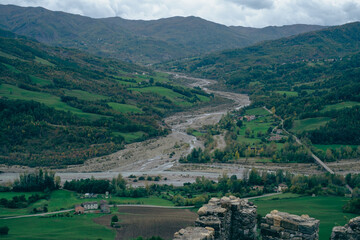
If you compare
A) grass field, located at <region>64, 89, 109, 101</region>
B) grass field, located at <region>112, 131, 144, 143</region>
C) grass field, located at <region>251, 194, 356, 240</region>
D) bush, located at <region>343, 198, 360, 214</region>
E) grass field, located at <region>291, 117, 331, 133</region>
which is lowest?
grass field, located at <region>251, 194, 356, 240</region>

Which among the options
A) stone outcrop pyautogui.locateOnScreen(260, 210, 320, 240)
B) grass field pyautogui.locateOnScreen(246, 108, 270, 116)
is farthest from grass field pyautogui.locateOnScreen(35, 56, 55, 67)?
stone outcrop pyautogui.locateOnScreen(260, 210, 320, 240)

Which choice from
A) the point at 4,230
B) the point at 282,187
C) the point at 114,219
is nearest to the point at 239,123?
the point at 282,187

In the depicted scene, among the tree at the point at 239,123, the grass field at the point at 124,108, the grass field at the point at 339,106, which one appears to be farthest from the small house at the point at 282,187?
the grass field at the point at 124,108

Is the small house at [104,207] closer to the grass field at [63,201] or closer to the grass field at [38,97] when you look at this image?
the grass field at [63,201]

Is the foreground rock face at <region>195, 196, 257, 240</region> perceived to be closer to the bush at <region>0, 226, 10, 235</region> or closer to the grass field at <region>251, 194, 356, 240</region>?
the grass field at <region>251, 194, 356, 240</region>

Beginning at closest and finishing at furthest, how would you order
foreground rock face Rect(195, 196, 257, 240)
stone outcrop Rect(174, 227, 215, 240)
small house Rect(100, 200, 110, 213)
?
stone outcrop Rect(174, 227, 215, 240) → foreground rock face Rect(195, 196, 257, 240) → small house Rect(100, 200, 110, 213)
